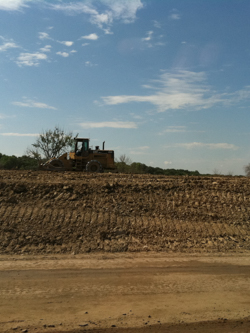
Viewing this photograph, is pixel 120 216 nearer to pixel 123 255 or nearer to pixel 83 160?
pixel 123 255

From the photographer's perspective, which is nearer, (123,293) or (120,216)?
(123,293)

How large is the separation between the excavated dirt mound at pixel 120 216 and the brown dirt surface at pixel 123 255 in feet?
0.12

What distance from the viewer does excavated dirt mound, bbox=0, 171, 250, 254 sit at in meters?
10.4

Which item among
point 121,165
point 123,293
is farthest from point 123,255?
point 121,165

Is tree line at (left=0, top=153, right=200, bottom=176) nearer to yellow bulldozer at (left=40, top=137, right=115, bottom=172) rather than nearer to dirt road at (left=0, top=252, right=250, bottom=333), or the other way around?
yellow bulldozer at (left=40, top=137, right=115, bottom=172)

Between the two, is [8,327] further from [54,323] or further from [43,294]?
[43,294]

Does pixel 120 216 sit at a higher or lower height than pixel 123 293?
higher

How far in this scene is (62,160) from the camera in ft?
70.3

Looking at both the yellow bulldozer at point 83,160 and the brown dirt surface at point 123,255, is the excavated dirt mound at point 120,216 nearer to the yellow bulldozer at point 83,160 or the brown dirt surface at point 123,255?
the brown dirt surface at point 123,255

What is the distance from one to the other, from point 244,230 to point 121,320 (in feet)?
25.3

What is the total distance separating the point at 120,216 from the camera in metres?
11.8

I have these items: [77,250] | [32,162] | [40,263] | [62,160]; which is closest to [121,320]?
[40,263]

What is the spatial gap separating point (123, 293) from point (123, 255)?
2.86 metres

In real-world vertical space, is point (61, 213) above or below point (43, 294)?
above
